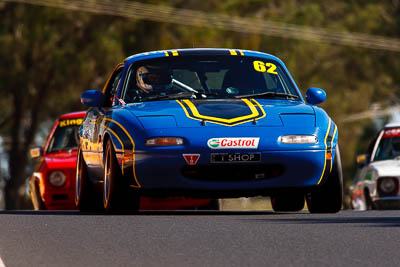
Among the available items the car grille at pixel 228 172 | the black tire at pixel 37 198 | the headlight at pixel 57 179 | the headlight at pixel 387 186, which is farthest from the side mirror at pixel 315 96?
the black tire at pixel 37 198

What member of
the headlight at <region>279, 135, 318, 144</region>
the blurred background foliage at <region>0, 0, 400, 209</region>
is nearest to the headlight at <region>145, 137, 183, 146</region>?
the headlight at <region>279, 135, 318, 144</region>

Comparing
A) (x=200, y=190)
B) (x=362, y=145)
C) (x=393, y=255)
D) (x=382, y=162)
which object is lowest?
(x=393, y=255)

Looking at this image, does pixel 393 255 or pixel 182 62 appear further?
pixel 182 62

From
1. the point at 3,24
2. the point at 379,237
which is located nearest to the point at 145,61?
the point at 379,237

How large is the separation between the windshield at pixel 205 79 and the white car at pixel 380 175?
14.5 ft

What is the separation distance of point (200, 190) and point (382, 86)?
Answer: 4319 centimetres

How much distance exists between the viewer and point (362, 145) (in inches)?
2404

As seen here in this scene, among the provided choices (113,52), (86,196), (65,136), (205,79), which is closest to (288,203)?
(205,79)

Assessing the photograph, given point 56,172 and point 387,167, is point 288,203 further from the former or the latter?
point 56,172

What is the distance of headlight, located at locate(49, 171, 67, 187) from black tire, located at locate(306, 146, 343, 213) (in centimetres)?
569

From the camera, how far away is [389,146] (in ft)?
59.3

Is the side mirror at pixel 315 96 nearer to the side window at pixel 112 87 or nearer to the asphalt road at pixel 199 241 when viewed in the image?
the asphalt road at pixel 199 241

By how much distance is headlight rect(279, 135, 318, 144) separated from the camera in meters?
11.1

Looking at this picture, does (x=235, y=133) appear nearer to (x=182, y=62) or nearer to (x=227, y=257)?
(x=182, y=62)
